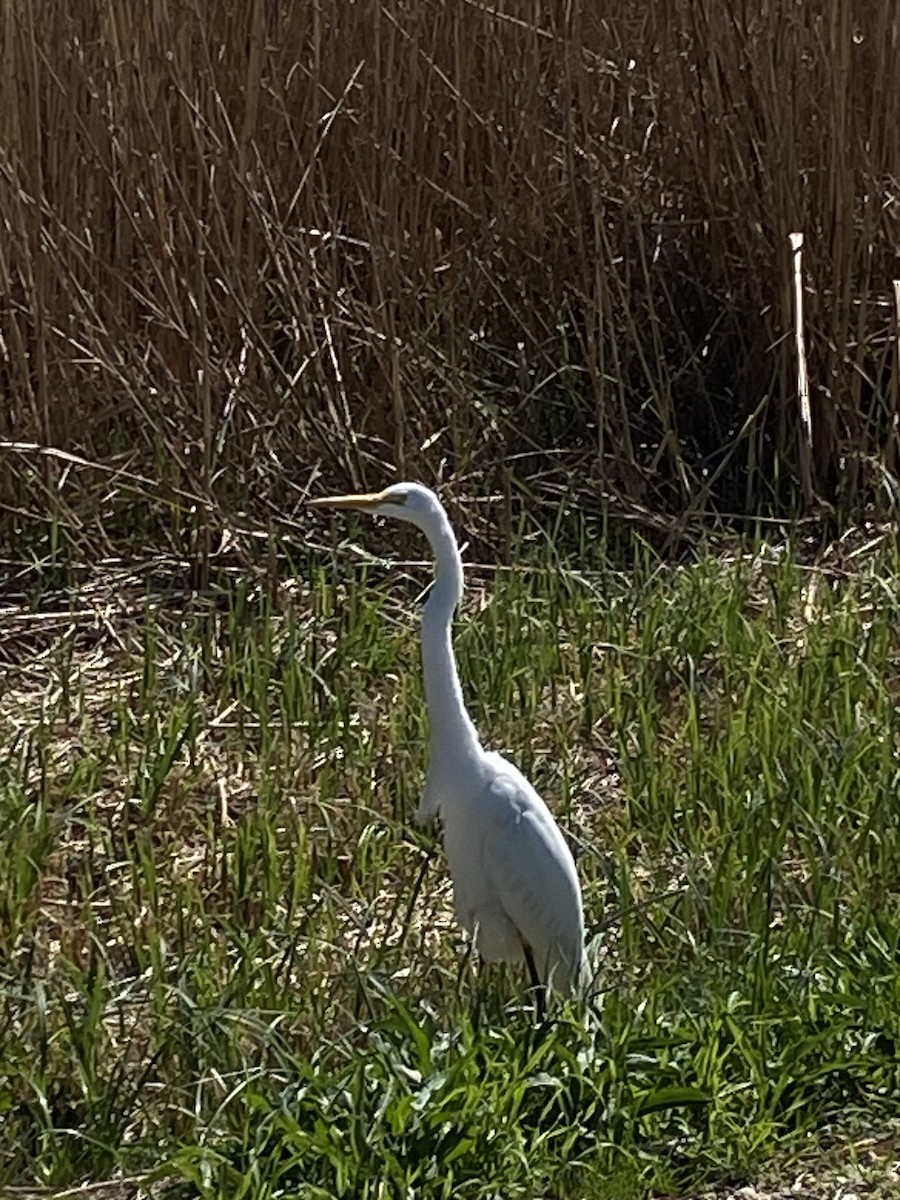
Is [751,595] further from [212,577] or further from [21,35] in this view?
[21,35]

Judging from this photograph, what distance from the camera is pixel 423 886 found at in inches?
138

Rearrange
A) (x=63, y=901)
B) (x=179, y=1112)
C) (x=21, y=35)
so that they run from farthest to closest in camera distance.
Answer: (x=21, y=35) → (x=63, y=901) → (x=179, y=1112)

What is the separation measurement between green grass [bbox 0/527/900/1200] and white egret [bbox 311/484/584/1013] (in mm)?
75

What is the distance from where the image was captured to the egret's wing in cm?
300

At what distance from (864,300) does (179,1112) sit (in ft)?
10.5

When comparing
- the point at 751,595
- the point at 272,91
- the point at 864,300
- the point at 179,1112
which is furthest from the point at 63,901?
the point at 864,300

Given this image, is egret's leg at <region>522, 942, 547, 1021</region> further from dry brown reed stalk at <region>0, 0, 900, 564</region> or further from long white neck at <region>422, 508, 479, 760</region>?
dry brown reed stalk at <region>0, 0, 900, 564</region>

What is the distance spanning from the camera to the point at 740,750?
11.7ft

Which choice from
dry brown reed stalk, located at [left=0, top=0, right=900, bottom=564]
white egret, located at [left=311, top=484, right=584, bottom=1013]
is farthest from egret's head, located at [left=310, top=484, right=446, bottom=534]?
dry brown reed stalk, located at [left=0, top=0, right=900, bottom=564]

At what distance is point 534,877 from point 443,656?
0.37 metres

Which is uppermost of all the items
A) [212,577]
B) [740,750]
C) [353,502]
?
[353,502]

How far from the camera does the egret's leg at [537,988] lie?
287 centimetres

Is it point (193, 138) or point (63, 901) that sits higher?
point (193, 138)

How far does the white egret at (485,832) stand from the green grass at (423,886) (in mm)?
75
